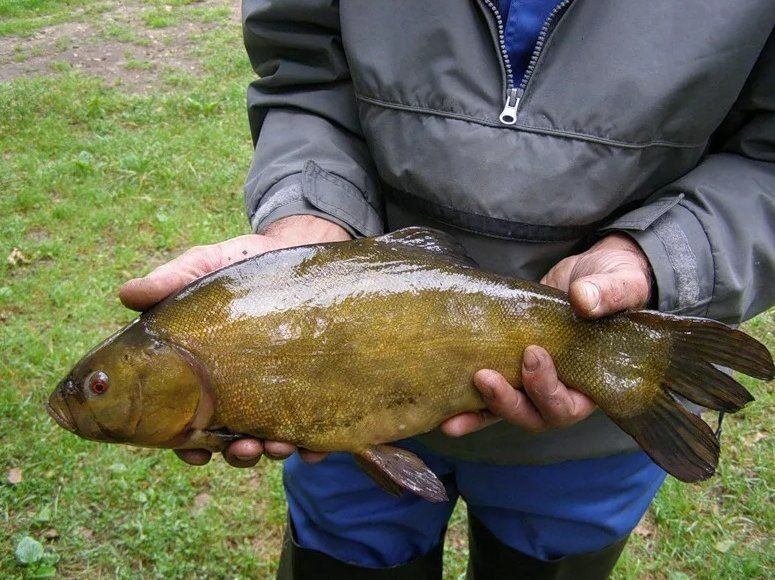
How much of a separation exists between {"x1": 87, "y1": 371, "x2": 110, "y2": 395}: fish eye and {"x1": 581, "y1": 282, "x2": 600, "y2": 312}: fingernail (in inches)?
42.2

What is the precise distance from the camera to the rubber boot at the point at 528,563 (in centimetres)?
214

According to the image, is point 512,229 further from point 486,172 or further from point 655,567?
point 655,567

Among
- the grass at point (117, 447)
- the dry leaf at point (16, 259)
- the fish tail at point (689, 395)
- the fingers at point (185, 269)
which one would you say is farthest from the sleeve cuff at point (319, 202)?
the dry leaf at point (16, 259)

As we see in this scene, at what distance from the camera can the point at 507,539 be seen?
2.15 metres

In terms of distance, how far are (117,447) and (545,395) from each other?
2.50m

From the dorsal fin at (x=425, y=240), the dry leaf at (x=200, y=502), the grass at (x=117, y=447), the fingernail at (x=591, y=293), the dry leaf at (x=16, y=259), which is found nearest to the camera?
the fingernail at (x=591, y=293)

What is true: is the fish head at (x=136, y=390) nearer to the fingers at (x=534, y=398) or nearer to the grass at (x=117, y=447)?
the fingers at (x=534, y=398)

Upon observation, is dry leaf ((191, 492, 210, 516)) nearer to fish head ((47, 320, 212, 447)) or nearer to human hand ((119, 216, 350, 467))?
human hand ((119, 216, 350, 467))

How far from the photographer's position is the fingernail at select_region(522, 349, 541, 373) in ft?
5.73

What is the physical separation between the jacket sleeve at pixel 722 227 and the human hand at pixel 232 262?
761 millimetres

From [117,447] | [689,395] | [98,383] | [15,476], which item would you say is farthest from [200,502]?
[689,395]

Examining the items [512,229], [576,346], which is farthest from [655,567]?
[512,229]

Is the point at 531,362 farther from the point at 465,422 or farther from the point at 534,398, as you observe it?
the point at 465,422

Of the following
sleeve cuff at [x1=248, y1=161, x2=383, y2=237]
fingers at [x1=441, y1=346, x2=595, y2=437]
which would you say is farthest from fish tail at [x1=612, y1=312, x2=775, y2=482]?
sleeve cuff at [x1=248, y1=161, x2=383, y2=237]
